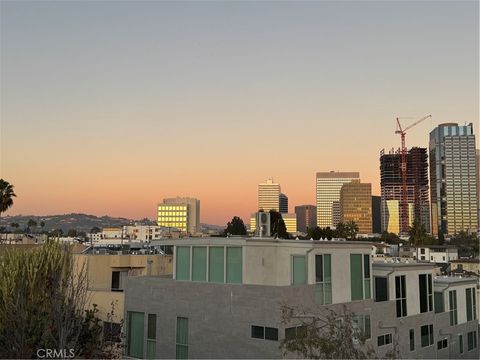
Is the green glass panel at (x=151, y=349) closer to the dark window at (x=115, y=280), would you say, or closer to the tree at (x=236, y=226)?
the dark window at (x=115, y=280)

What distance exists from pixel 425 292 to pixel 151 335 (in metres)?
15.8

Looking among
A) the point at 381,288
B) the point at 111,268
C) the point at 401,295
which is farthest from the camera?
the point at 111,268

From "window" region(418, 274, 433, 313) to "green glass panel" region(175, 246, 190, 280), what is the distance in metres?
13.9

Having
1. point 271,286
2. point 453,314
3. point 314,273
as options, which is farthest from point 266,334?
point 453,314

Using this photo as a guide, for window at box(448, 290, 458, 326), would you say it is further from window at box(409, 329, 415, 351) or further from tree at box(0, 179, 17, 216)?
tree at box(0, 179, 17, 216)

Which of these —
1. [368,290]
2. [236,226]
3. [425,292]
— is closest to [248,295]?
[368,290]

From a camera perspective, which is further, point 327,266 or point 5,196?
point 5,196

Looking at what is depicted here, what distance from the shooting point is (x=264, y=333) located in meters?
19.9

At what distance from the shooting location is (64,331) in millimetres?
16562

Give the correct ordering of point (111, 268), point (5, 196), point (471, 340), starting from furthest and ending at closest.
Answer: point (5, 196) → point (111, 268) → point (471, 340)

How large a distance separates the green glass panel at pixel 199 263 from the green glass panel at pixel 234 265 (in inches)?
50.3

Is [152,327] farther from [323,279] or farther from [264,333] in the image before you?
[323,279]

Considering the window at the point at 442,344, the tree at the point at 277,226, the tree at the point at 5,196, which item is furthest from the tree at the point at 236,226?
the window at the point at 442,344

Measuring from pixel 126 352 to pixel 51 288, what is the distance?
309 inches
